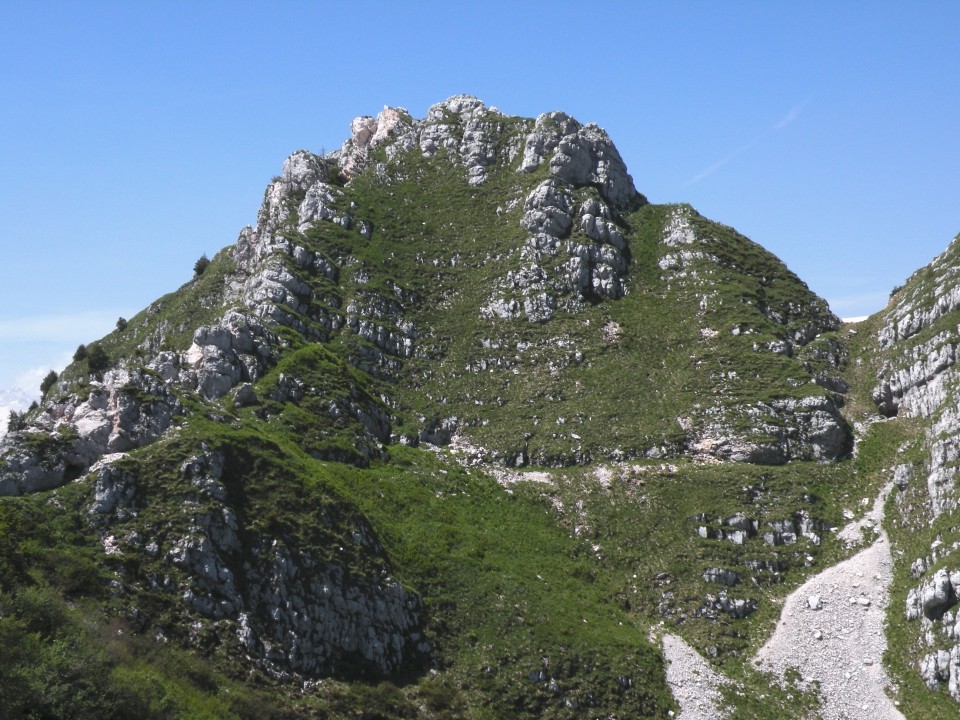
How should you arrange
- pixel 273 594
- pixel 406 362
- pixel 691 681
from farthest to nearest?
1. pixel 406 362
2. pixel 691 681
3. pixel 273 594

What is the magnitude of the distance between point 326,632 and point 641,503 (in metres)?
39.8

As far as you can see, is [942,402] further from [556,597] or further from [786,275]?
[556,597]

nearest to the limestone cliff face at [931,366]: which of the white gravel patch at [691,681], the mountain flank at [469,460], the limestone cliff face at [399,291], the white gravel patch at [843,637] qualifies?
the mountain flank at [469,460]

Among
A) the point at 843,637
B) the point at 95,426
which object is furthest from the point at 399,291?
the point at 843,637

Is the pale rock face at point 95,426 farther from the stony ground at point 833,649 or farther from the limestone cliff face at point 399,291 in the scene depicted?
the stony ground at point 833,649

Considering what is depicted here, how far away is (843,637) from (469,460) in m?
45.1

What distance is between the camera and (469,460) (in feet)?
332

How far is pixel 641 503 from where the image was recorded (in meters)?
92.8

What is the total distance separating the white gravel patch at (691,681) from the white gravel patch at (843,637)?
498 cm

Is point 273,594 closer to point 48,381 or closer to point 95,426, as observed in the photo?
point 95,426

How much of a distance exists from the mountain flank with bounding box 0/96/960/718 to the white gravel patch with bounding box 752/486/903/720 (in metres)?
1.50

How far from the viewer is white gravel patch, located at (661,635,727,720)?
227 feet

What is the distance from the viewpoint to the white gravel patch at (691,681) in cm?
6919

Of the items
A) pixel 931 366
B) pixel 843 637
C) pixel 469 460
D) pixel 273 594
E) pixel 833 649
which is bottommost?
pixel 833 649
